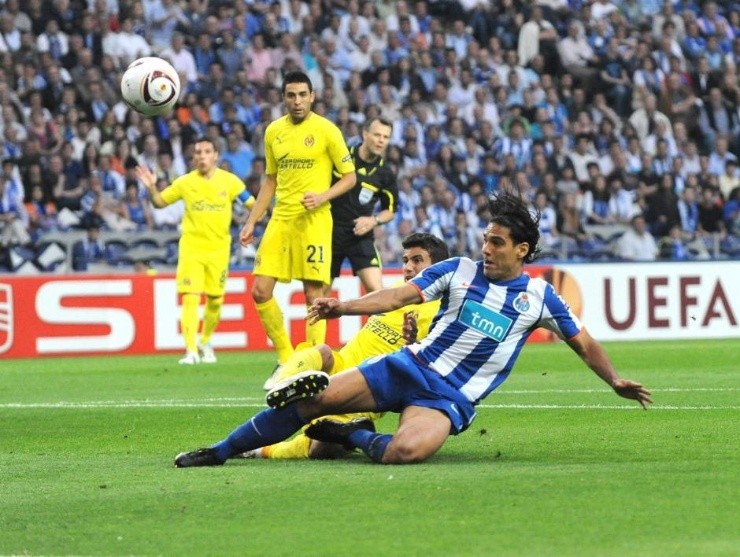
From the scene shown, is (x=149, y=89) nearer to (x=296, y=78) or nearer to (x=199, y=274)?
(x=296, y=78)

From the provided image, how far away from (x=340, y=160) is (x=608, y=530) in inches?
317

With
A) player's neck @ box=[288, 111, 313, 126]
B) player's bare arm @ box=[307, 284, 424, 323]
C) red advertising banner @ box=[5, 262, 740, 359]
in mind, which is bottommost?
red advertising banner @ box=[5, 262, 740, 359]

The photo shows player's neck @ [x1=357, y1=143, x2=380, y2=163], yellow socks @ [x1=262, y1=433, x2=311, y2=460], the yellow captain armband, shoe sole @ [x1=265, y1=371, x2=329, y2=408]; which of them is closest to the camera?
shoe sole @ [x1=265, y1=371, x2=329, y2=408]

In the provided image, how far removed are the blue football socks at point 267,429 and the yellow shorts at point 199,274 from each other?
942cm

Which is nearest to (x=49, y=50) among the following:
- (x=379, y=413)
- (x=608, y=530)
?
(x=379, y=413)

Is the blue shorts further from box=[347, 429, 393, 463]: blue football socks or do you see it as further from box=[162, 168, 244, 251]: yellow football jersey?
box=[162, 168, 244, 251]: yellow football jersey

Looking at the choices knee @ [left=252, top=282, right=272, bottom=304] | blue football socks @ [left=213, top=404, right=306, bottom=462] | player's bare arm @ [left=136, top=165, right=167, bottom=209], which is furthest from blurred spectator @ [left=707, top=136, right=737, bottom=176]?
blue football socks @ [left=213, top=404, right=306, bottom=462]

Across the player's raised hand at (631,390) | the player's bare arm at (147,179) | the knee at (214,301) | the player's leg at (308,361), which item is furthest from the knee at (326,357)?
the knee at (214,301)

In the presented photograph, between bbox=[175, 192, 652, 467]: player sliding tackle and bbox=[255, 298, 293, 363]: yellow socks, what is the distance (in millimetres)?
5455

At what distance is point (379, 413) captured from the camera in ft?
27.4

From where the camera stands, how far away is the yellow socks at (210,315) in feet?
56.5

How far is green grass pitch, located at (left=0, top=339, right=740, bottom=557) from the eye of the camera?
17.8 feet

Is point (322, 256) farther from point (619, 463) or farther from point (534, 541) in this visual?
point (534, 541)

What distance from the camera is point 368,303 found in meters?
7.46
